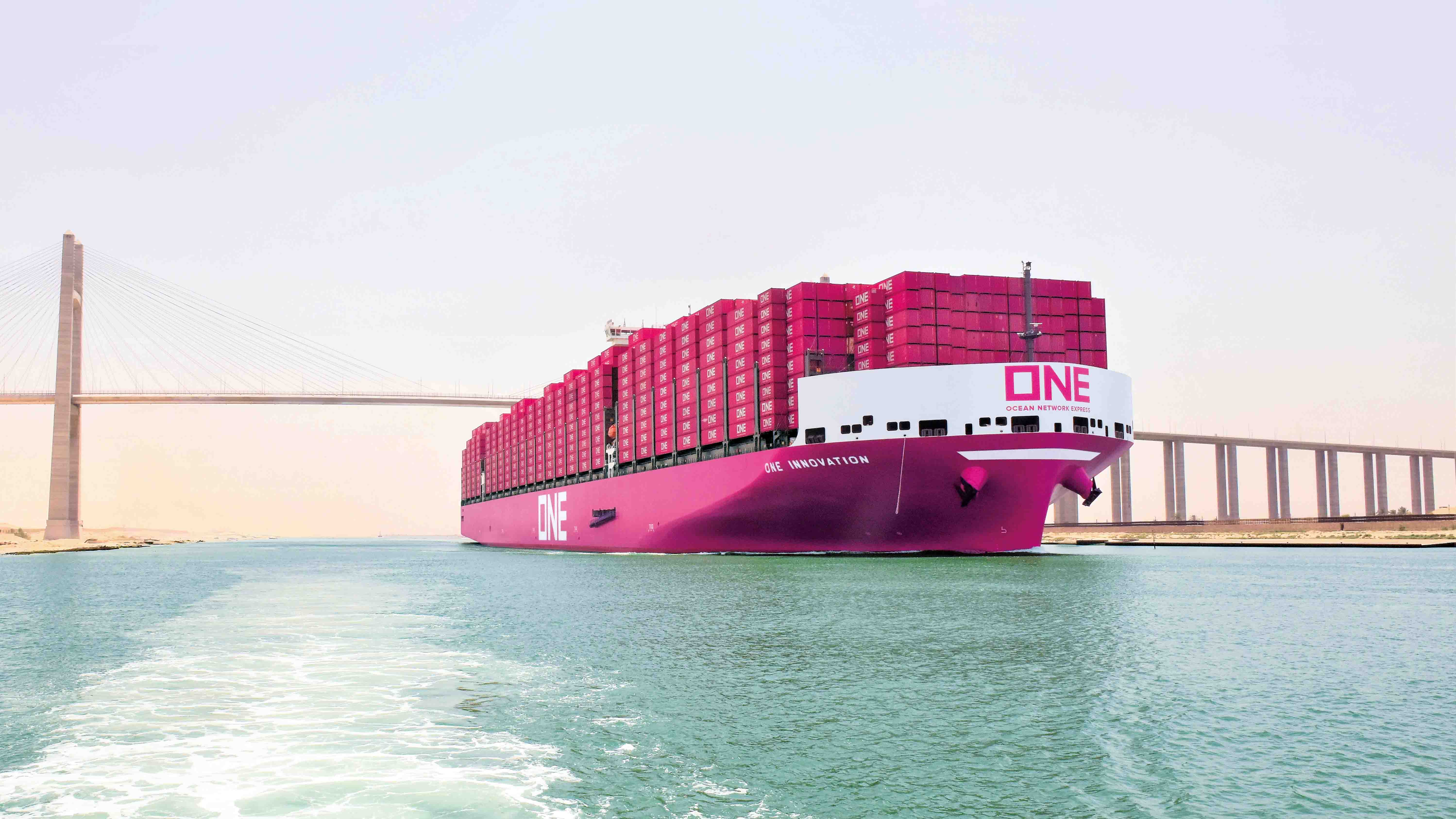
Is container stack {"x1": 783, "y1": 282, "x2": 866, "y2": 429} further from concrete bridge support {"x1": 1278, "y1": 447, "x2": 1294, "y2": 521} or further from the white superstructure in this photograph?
concrete bridge support {"x1": 1278, "y1": 447, "x2": 1294, "y2": 521}

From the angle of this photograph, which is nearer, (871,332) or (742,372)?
(871,332)

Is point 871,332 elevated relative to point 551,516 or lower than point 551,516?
elevated

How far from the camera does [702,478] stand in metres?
39.1

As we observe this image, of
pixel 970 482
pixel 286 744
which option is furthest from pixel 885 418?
pixel 286 744

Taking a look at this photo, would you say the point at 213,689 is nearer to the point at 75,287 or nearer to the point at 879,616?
the point at 879,616

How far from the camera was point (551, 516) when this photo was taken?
201ft

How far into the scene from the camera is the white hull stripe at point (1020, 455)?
101 feet

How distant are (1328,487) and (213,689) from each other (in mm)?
115464

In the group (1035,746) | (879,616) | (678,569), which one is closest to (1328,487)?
(678,569)

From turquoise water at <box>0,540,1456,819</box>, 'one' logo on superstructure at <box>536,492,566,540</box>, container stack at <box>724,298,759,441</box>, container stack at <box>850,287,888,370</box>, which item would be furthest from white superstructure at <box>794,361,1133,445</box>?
'one' logo on superstructure at <box>536,492,566,540</box>

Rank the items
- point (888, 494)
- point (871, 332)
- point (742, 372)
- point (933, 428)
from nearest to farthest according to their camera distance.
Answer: point (933, 428), point (888, 494), point (871, 332), point (742, 372)

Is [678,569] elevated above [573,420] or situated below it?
below

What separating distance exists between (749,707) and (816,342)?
26142 mm

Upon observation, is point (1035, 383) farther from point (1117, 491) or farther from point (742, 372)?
point (1117, 491)
